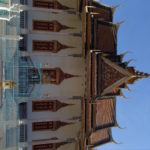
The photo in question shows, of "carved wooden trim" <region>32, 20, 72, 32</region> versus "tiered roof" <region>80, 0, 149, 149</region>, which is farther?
"carved wooden trim" <region>32, 20, 72, 32</region>

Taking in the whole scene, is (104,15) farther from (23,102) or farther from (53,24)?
(23,102)

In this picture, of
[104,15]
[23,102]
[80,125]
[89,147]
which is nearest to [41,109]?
[23,102]

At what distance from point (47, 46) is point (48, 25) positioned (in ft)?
4.99

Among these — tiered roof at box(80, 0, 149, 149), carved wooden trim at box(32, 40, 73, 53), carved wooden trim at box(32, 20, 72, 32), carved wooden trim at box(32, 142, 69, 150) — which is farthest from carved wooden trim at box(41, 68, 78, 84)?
carved wooden trim at box(32, 142, 69, 150)

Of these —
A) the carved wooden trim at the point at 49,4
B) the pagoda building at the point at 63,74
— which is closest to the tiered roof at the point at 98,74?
the pagoda building at the point at 63,74

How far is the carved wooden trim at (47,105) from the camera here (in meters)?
24.6

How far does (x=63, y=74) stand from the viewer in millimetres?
25188

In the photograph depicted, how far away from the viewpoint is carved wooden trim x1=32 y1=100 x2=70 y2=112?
24.6 m

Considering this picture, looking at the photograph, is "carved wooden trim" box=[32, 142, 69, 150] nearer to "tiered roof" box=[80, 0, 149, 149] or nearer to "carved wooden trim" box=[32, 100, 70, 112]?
"tiered roof" box=[80, 0, 149, 149]

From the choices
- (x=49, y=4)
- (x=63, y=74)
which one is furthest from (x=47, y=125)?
(x=49, y=4)

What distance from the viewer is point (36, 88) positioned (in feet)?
79.5

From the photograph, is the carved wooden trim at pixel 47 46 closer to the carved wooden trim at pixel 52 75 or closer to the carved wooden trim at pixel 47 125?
the carved wooden trim at pixel 52 75

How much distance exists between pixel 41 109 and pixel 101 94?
434 centimetres

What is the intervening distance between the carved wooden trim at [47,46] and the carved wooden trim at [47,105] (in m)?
3.62
